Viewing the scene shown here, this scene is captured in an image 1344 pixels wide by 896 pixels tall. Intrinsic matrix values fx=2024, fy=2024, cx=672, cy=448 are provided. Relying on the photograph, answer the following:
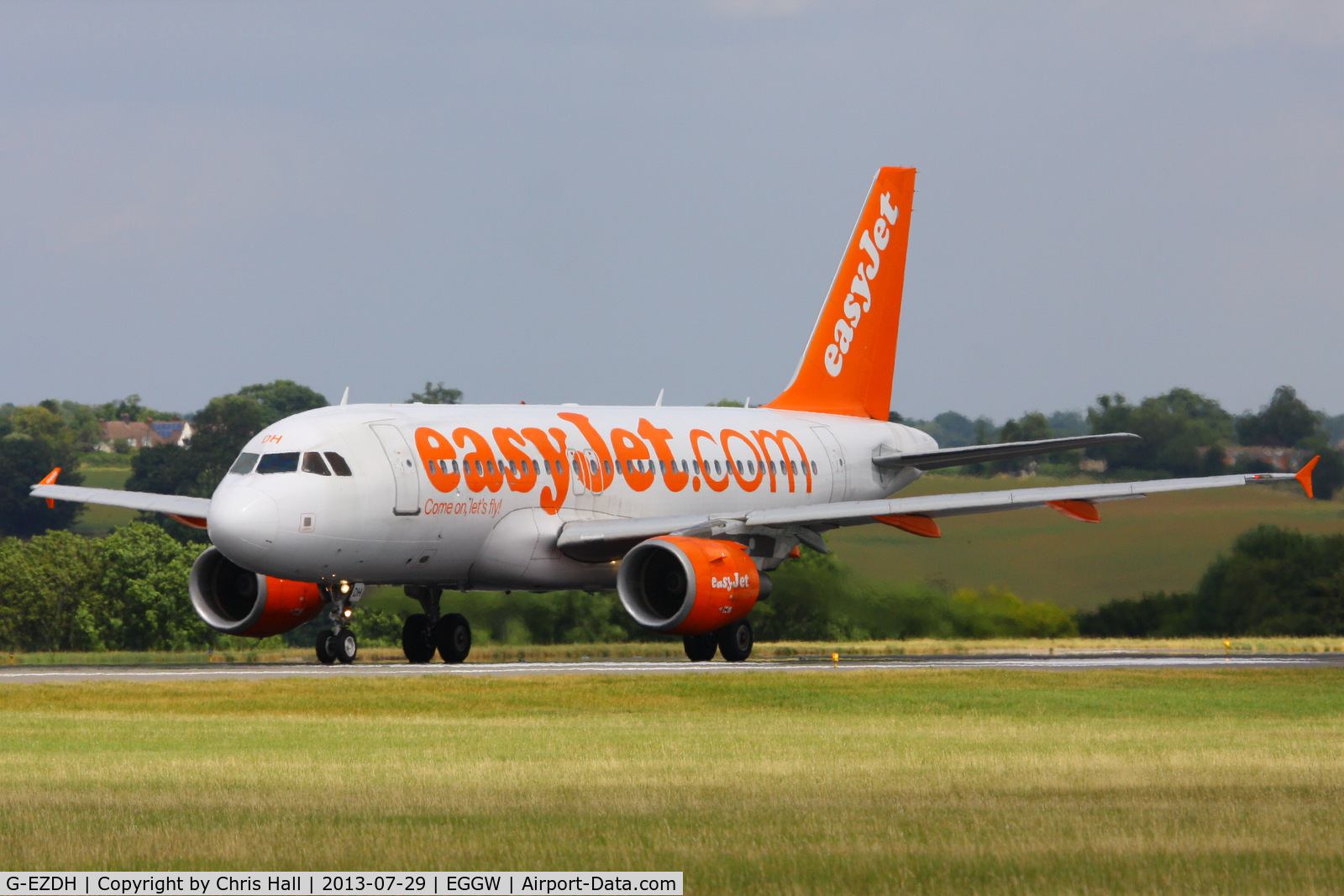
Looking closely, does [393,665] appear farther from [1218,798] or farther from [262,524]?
[1218,798]

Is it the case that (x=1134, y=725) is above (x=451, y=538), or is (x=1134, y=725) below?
below

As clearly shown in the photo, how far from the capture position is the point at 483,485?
34188 mm

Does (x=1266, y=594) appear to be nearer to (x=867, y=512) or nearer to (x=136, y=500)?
(x=867, y=512)

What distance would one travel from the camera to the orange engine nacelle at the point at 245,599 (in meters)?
34.6

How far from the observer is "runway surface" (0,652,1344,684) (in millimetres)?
31125

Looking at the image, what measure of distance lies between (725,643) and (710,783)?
1935cm

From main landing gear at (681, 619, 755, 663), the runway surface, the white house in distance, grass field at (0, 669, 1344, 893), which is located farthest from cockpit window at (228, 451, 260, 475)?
the white house in distance

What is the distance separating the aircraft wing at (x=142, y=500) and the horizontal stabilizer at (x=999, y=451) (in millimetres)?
14918

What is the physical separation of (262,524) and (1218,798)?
18.3 m

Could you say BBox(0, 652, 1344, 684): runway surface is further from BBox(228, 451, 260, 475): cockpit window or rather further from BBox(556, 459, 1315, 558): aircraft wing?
BBox(228, 451, 260, 475): cockpit window

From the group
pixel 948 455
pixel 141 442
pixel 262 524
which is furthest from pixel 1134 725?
pixel 141 442

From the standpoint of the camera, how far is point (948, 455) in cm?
4250
